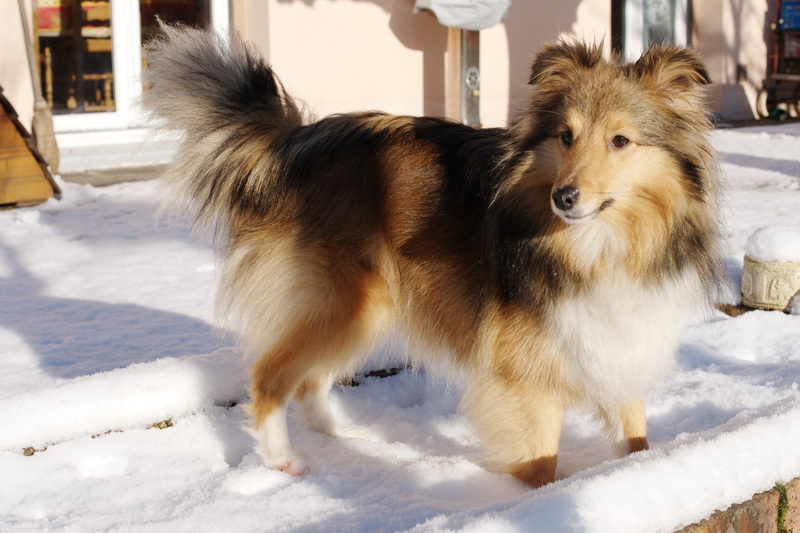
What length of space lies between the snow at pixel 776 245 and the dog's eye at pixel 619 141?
2.23m

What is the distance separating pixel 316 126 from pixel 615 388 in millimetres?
1510

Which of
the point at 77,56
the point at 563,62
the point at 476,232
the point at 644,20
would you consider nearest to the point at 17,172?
the point at 77,56

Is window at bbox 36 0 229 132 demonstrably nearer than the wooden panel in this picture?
No

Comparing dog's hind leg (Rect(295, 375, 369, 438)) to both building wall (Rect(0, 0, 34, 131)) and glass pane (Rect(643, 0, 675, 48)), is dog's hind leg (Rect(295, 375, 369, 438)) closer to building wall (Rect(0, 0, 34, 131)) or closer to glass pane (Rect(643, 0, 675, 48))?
building wall (Rect(0, 0, 34, 131))

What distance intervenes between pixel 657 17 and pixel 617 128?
11973 millimetres

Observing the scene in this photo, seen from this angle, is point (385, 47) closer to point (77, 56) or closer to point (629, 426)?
point (77, 56)

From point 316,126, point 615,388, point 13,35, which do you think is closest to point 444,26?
point 13,35

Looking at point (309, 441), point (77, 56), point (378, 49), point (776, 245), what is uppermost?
point (378, 49)

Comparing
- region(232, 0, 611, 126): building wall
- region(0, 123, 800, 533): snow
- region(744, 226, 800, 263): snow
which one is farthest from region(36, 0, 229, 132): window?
region(744, 226, 800, 263): snow

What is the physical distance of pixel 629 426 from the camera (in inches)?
126

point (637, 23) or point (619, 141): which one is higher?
point (637, 23)

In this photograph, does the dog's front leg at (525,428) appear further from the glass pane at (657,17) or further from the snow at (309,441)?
the glass pane at (657,17)

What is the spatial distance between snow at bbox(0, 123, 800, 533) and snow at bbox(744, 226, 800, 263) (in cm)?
4

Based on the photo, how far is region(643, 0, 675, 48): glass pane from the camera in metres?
13.7
